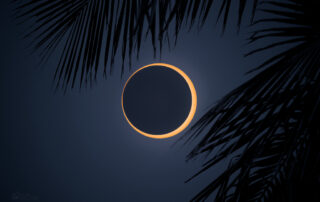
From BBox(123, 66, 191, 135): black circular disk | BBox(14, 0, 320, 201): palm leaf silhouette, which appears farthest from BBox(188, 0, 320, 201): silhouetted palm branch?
BBox(123, 66, 191, 135): black circular disk

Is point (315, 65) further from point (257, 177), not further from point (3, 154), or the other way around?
point (3, 154)

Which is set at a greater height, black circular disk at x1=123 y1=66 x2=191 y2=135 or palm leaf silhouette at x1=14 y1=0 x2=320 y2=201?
black circular disk at x1=123 y1=66 x2=191 y2=135

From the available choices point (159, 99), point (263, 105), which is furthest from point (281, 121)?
point (159, 99)

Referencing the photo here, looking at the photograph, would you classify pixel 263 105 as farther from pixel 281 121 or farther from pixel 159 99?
pixel 159 99

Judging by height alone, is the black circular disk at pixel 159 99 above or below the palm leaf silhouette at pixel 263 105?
above

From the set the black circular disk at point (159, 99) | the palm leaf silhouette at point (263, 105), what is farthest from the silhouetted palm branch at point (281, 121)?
the black circular disk at point (159, 99)

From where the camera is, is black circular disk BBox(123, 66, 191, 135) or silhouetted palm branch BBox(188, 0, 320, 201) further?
black circular disk BBox(123, 66, 191, 135)

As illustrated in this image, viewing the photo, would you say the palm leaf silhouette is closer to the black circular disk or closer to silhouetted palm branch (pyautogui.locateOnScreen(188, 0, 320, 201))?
silhouetted palm branch (pyautogui.locateOnScreen(188, 0, 320, 201))

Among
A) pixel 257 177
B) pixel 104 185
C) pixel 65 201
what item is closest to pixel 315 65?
pixel 257 177

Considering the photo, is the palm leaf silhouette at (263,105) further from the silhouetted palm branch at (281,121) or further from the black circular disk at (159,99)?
the black circular disk at (159,99)

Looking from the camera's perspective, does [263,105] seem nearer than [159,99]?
Yes

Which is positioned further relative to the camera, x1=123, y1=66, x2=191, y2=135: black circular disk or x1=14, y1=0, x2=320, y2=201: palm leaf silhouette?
x1=123, y1=66, x2=191, y2=135: black circular disk
